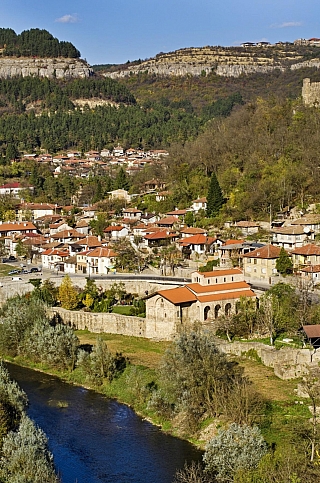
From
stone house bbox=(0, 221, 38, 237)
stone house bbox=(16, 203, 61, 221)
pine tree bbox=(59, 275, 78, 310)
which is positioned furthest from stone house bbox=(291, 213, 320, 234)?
stone house bbox=(16, 203, 61, 221)

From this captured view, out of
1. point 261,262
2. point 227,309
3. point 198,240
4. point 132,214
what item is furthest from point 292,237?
point 132,214

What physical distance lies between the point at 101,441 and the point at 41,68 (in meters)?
104

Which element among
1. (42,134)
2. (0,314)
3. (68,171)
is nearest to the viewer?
(0,314)

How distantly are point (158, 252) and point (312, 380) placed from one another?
877 inches

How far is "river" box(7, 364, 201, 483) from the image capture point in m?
19.0

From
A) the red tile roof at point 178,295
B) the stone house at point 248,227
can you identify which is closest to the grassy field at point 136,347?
the red tile roof at point 178,295

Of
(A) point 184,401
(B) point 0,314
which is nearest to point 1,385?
(A) point 184,401

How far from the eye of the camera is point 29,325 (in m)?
30.8

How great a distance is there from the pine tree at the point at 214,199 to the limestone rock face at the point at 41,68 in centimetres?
7460

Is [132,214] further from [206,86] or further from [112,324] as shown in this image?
[206,86]

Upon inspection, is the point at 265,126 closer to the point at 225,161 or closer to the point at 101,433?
the point at 225,161

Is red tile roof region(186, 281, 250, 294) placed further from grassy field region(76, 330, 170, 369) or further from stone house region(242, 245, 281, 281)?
stone house region(242, 245, 281, 281)

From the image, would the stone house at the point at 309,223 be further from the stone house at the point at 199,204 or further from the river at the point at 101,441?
the river at the point at 101,441

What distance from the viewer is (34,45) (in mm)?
123500
